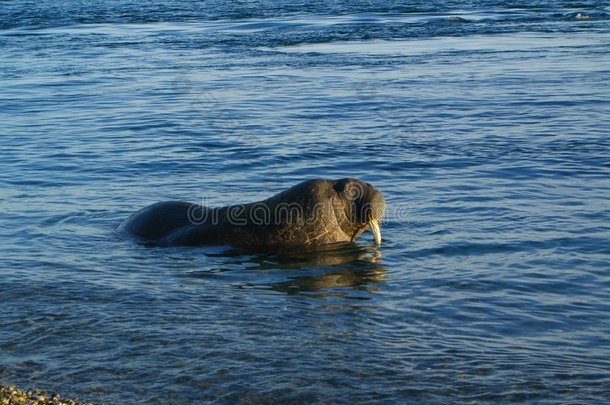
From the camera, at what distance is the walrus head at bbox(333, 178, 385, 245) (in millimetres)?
9820

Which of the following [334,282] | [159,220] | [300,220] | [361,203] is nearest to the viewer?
[334,282]

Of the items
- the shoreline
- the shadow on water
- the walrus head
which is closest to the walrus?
the walrus head

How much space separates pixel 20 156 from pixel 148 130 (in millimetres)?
2640

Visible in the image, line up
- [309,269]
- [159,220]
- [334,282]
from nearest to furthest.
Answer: [334,282]
[309,269]
[159,220]

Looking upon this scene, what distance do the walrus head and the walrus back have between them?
1623mm

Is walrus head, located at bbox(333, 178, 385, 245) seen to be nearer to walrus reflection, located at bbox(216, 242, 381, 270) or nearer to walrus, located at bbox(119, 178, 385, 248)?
walrus, located at bbox(119, 178, 385, 248)

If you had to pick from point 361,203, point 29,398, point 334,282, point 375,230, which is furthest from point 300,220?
point 29,398


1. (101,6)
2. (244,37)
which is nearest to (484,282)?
(244,37)

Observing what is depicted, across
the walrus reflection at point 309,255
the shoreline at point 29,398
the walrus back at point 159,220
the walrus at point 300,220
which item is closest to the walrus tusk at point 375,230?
the walrus at point 300,220

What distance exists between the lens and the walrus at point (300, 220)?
9.92 meters

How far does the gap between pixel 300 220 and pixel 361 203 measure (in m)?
0.60

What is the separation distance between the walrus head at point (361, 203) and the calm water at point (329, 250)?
11.9 inches

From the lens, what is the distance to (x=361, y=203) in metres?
9.88

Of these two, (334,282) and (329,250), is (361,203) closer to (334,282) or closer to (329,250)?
(329,250)
